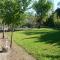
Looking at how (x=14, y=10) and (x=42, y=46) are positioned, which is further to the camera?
(x=42, y=46)

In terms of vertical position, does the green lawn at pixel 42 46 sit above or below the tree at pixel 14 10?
below

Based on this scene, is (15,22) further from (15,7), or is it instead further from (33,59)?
(33,59)

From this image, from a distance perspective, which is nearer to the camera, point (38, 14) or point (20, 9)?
point (20, 9)

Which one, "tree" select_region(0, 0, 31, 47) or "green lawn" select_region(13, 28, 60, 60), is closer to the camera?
"green lawn" select_region(13, 28, 60, 60)

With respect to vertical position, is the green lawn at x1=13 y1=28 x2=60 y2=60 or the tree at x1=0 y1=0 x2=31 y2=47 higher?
the tree at x1=0 y1=0 x2=31 y2=47

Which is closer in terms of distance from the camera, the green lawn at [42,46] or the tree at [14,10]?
the green lawn at [42,46]

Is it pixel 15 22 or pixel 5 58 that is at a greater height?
pixel 15 22

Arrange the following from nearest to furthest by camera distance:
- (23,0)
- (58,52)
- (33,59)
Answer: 1. (33,59)
2. (58,52)
3. (23,0)

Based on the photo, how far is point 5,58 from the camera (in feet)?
62.8

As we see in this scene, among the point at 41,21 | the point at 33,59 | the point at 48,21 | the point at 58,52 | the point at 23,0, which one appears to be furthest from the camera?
the point at 41,21

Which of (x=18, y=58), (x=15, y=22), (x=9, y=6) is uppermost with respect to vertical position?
(x=9, y=6)

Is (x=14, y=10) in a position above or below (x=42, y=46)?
above

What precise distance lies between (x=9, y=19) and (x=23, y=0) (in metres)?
2.45

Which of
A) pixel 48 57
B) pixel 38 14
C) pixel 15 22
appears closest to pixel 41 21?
pixel 38 14
